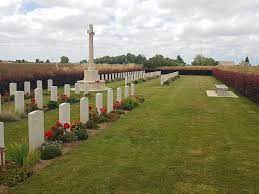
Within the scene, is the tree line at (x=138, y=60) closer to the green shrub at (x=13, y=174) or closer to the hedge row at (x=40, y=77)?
the hedge row at (x=40, y=77)

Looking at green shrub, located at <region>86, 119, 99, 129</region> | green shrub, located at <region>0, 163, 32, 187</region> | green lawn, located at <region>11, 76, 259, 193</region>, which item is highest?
Result: green shrub, located at <region>86, 119, 99, 129</region>

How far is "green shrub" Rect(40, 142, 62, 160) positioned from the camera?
24.8 feet

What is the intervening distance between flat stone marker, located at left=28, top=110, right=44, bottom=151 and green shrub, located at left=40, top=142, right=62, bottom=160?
0.48 ft

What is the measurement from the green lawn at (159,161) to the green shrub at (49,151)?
0.17 m

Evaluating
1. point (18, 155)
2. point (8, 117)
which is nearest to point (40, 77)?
point (8, 117)

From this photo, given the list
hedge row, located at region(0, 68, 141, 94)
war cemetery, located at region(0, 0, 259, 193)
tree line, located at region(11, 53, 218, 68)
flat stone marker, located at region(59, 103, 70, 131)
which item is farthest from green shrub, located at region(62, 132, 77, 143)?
tree line, located at region(11, 53, 218, 68)

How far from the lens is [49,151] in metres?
7.63

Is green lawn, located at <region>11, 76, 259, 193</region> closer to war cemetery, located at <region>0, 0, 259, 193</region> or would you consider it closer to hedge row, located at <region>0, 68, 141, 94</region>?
war cemetery, located at <region>0, 0, 259, 193</region>

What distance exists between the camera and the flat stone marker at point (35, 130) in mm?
7489

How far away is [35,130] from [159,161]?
8.43ft

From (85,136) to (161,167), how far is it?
2891 millimetres

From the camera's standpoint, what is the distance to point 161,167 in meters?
6.98

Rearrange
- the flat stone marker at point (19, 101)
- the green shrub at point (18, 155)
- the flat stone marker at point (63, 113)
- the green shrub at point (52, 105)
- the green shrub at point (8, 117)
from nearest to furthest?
the green shrub at point (18, 155), the flat stone marker at point (63, 113), the green shrub at point (8, 117), the flat stone marker at point (19, 101), the green shrub at point (52, 105)

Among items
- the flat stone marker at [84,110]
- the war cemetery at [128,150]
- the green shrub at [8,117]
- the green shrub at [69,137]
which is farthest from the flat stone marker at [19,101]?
the green shrub at [69,137]
